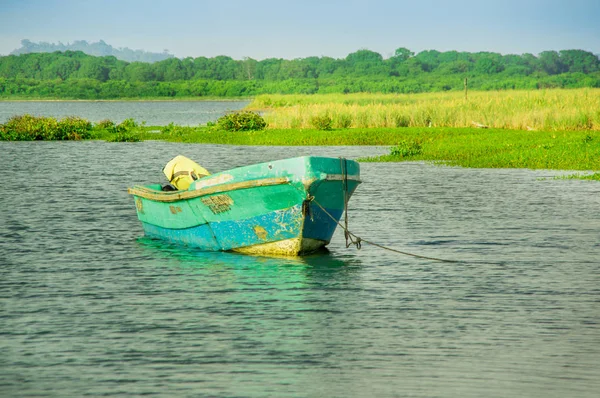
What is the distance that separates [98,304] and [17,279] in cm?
270

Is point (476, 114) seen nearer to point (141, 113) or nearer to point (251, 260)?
point (251, 260)

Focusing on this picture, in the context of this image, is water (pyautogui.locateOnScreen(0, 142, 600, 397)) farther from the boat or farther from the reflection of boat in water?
the boat

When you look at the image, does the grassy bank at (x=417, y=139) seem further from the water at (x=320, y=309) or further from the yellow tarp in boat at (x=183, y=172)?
the yellow tarp in boat at (x=183, y=172)

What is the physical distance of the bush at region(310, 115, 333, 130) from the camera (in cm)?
5042

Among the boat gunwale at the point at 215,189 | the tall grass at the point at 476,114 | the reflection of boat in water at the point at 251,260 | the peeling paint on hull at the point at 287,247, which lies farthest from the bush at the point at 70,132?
the peeling paint on hull at the point at 287,247

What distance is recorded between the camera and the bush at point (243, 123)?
54112mm

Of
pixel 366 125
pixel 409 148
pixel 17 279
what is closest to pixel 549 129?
pixel 409 148

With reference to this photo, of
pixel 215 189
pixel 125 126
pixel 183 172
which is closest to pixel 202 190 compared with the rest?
pixel 215 189

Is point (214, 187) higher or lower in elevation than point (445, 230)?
higher

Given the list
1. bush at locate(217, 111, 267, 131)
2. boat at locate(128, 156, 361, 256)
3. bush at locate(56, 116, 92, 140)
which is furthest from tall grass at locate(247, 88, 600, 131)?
boat at locate(128, 156, 361, 256)

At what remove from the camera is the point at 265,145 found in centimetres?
4822

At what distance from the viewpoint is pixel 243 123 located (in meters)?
54.9

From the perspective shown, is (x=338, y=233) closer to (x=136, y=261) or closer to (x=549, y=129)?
(x=136, y=261)

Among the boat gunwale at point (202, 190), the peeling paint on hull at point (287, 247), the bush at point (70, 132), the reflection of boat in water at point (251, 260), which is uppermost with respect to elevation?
the boat gunwale at point (202, 190)
